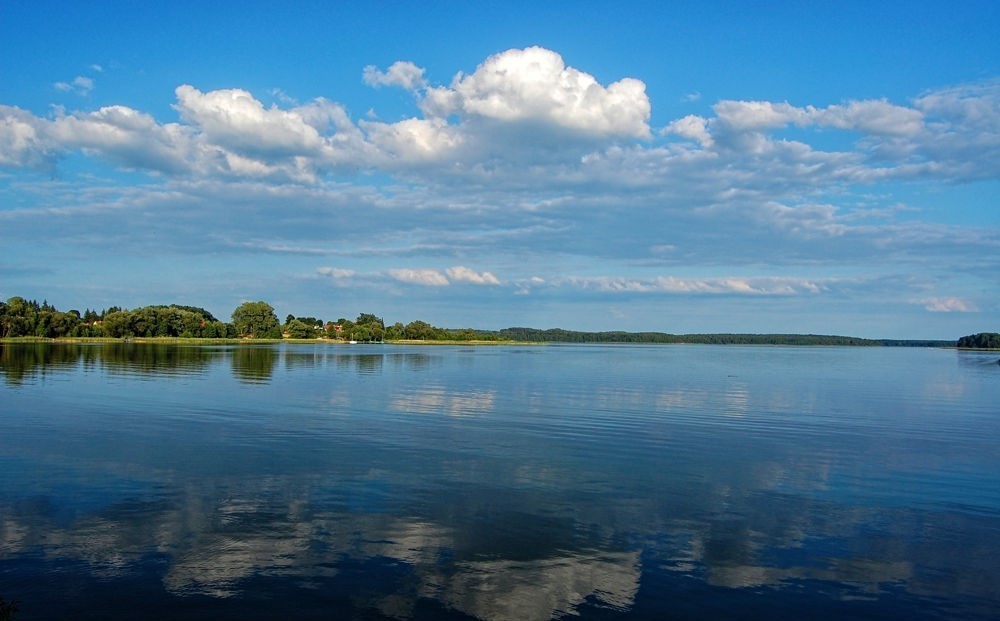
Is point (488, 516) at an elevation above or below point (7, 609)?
below

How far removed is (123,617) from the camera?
10180mm

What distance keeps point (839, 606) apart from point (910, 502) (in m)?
8.62

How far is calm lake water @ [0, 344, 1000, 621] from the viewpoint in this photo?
1115cm

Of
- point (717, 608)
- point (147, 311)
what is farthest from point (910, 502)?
point (147, 311)

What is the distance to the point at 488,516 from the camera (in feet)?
50.9

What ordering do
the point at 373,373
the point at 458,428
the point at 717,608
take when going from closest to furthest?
the point at 717,608, the point at 458,428, the point at 373,373

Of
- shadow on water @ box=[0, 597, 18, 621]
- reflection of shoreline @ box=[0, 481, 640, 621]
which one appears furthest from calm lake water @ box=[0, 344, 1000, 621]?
shadow on water @ box=[0, 597, 18, 621]

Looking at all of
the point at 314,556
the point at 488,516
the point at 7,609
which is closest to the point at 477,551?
the point at 488,516

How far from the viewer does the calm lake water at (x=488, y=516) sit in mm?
11148

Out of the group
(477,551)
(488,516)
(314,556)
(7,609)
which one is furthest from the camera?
(488,516)

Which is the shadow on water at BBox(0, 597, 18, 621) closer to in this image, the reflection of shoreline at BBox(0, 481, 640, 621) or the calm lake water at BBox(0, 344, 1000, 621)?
the calm lake water at BBox(0, 344, 1000, 621)

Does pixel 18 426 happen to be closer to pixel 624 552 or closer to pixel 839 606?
pixel 624 552

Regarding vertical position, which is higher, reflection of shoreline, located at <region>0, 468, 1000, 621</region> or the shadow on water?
the shadow on water

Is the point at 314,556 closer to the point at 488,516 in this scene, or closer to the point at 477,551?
the point at 477,551
